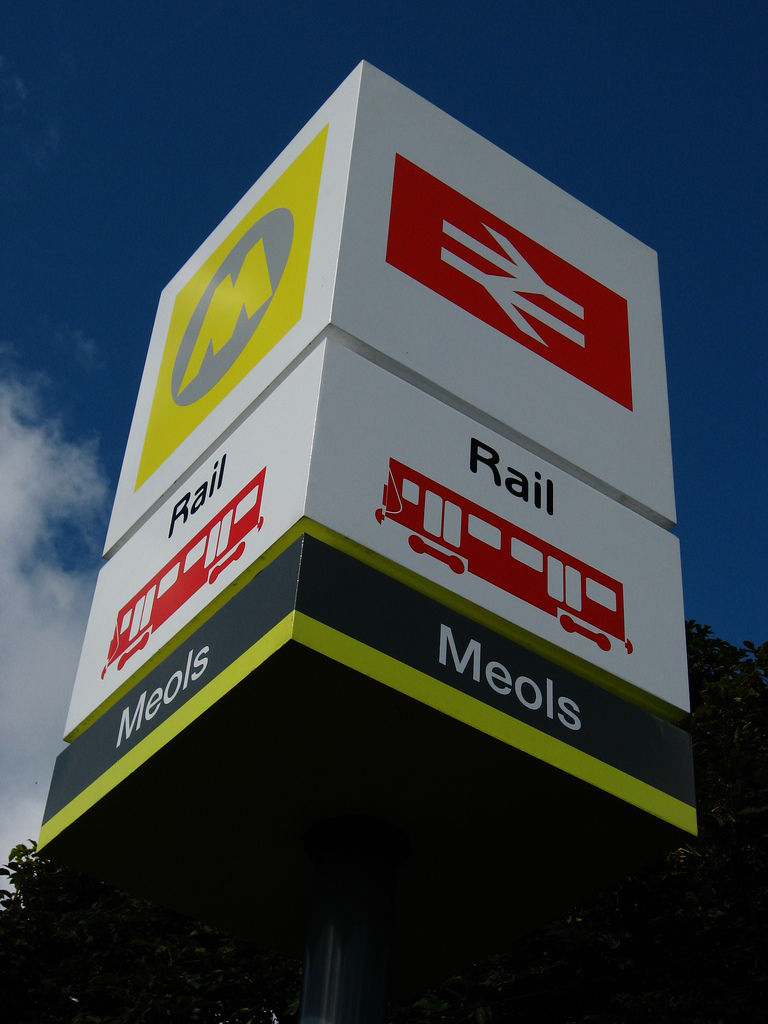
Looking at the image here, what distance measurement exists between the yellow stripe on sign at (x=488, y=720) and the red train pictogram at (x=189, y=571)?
36.1 inches

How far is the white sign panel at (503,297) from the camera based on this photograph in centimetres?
704

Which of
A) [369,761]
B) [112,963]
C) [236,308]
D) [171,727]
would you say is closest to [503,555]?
[369,761]

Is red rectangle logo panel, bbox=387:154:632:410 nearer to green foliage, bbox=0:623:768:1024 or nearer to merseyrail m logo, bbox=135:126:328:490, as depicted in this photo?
merseyrail m logo, bbox=135:126:328:490

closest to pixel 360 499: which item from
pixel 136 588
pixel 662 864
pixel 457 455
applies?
pixel 457 455

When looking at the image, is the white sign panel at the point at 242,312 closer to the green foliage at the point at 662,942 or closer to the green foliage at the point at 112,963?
the green foliage at the point at 662,942

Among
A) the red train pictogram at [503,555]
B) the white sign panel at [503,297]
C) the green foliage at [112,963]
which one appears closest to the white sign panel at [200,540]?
the red train pictogram at [503,555]

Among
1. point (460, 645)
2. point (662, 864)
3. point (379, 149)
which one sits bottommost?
point (460, 645)

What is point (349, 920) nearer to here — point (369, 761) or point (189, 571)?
point (369, 761)

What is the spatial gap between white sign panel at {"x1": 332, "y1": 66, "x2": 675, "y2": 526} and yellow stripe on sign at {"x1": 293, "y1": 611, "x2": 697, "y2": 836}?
1.78 metres

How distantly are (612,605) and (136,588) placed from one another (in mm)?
2518

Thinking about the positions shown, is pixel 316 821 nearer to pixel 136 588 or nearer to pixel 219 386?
pixel 136 588

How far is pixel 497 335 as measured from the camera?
740 centimetres

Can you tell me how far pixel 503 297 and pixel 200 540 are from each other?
7.50 feet

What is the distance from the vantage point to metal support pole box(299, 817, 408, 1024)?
5.81m
